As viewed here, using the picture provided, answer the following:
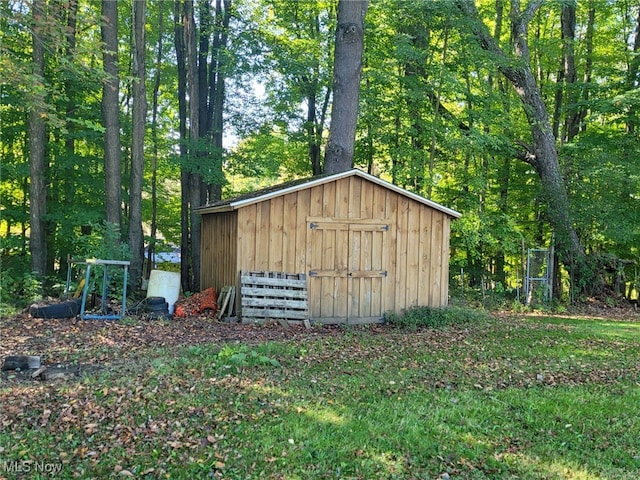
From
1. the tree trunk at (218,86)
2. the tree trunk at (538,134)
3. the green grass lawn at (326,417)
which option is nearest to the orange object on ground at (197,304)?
the green grass lawn at (326,417)

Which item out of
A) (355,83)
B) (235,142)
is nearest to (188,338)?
(355,83)

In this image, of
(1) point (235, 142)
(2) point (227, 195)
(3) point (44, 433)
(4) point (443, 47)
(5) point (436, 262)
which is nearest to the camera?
(3) point (44, 433)

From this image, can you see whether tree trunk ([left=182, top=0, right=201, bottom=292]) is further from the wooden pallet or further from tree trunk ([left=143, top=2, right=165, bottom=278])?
the wooden pallet

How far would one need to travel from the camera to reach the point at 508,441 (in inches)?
160

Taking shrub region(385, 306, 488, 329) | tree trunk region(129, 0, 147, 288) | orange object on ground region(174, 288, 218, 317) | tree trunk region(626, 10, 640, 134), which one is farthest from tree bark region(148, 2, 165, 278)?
tree trunk region(626, 10, 640, 134)

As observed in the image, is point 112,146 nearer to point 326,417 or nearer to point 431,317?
point 431,317

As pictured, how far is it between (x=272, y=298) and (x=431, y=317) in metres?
3.42

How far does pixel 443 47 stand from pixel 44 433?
47.4ft

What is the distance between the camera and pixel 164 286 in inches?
393

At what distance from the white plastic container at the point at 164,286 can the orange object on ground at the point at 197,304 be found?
0.23m

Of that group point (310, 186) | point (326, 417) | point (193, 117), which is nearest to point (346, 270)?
point (310, 186)

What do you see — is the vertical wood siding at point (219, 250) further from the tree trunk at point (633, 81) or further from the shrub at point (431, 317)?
the tree trunk at point (633, 81)

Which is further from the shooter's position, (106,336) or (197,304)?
(197,304)

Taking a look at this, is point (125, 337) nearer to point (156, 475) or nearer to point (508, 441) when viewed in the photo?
point (156, 475)
